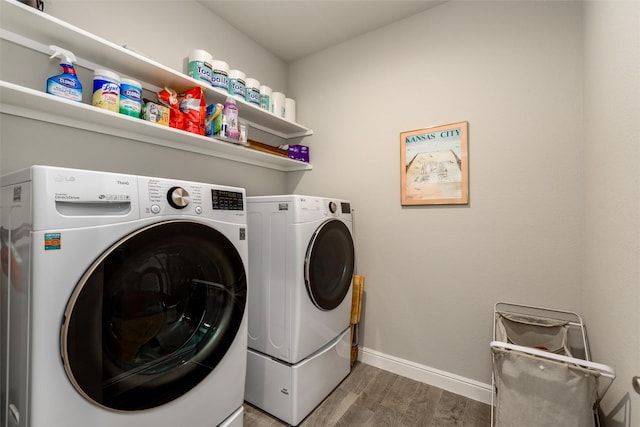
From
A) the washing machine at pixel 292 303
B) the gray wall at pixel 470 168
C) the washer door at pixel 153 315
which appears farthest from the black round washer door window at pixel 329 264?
the washer door at pixel 153 315

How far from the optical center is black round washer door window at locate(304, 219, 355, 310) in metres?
1.51

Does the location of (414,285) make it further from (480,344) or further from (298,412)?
(298,412)

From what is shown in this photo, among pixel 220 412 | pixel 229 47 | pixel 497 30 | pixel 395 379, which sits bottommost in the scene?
pixel 395 379

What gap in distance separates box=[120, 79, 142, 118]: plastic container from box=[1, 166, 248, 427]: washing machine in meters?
0.60

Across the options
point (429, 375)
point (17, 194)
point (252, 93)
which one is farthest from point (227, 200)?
point (429, 375)

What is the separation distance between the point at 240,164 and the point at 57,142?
1.03m

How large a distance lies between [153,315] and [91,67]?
1268 mm

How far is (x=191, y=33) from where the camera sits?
1.78 metres

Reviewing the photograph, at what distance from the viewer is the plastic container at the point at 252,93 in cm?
189

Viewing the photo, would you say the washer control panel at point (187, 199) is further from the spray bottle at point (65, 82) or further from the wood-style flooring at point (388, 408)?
the wood-style flooring at point (388, 408)

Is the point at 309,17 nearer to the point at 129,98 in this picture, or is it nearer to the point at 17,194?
the point at 129,98

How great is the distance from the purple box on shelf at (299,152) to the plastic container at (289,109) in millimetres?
229

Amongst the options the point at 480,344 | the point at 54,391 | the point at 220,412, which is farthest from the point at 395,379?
the point at 54,391

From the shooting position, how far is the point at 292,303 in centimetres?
143
